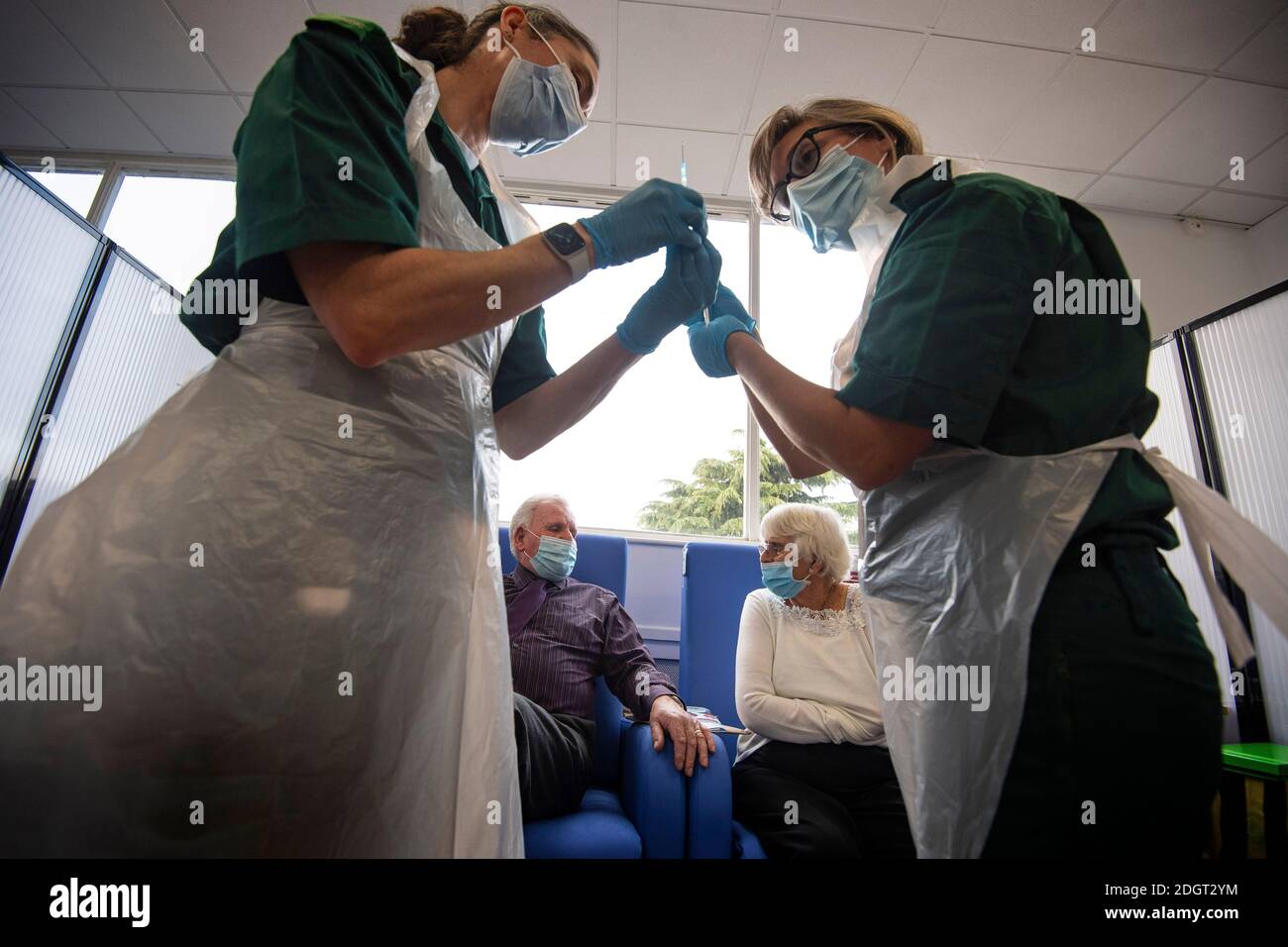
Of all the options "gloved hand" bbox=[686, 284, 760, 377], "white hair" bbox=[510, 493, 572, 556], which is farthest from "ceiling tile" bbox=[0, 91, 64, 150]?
"gloved hand" bbox=[686, 284, 760, 377]

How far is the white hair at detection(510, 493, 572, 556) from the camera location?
77.4 inches

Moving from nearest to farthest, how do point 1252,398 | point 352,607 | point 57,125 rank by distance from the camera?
point 352,607, point 1252,398, point 57,125

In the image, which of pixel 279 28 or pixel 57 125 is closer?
pixel 279 28

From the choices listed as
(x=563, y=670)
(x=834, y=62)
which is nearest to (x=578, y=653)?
(x=563, y=670)

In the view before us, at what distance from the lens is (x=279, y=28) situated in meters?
2.32

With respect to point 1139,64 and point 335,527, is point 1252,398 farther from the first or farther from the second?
point 335,527

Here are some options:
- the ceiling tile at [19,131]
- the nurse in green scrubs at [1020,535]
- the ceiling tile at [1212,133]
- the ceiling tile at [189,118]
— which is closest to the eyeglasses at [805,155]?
the nurse in green scrubs at [1020,535]

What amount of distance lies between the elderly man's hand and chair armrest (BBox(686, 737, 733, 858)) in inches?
1.3

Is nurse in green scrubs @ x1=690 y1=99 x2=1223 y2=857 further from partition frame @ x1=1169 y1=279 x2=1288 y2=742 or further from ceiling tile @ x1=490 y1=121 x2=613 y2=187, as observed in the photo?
ceiling tile @ x1=490 y1=121 x2=613 y2=187

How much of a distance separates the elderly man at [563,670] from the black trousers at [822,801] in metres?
0.18

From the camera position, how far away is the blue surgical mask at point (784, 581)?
1.72 metres
